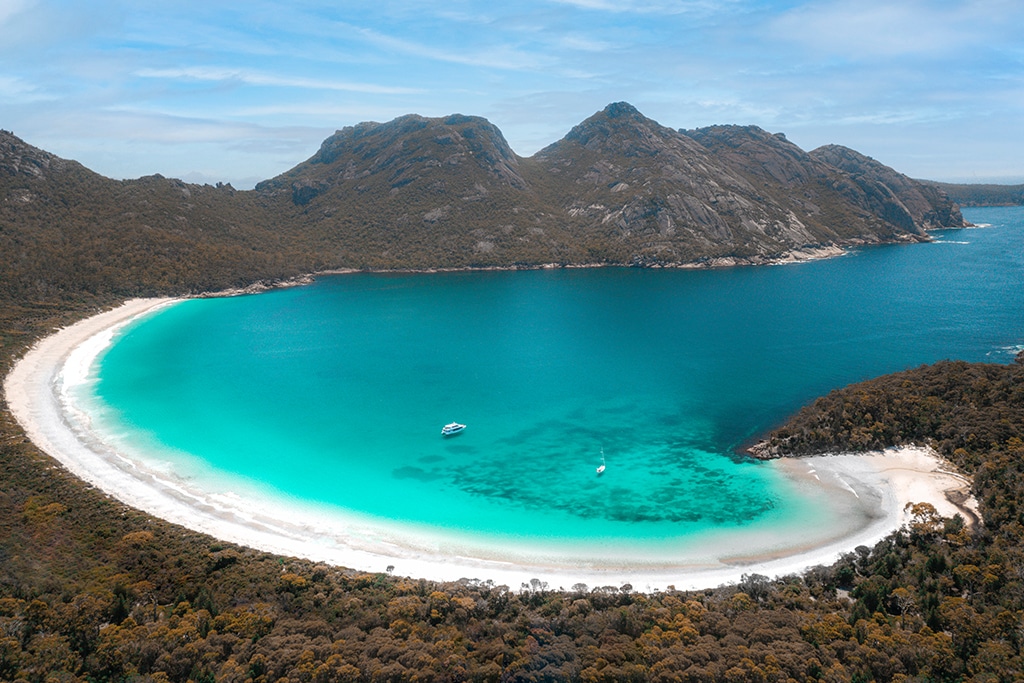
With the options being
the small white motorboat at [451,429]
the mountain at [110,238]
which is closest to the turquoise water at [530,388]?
the small white motorboat at [451,429]

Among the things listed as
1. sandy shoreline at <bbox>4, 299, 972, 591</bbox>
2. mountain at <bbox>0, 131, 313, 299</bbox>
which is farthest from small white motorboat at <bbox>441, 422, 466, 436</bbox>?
mountain at <bbox>0, 131, 313, 299</bbox>

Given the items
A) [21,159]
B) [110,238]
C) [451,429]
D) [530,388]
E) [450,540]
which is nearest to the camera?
[450,540]

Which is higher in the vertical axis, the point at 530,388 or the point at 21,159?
the point at 21,159

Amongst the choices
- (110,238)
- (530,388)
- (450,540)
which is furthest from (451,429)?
(110,238)

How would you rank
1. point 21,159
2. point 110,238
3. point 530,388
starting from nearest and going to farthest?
point 530,388 < point 110,238 < point 21,159

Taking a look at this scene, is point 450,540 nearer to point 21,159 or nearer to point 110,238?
point 110,238

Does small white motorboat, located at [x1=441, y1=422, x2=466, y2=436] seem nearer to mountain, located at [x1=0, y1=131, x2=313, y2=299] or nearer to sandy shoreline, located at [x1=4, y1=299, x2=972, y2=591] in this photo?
sandy shoreline, located at [x1=4, y1=299, x2=972, y2=591]

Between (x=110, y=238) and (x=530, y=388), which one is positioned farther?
(x=110, y=238)
